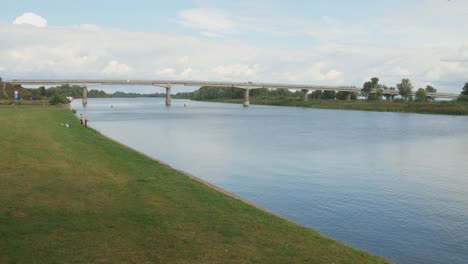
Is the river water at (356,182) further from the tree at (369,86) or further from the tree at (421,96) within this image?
the tree at (369,86)

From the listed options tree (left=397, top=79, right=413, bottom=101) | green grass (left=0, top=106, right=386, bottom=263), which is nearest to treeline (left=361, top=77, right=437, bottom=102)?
tree (left=397, top=79, right=413, bottom=101)

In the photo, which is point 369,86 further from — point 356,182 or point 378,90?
point 356,182

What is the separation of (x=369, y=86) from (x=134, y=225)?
180 meters

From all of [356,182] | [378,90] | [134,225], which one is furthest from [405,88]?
[134,225]

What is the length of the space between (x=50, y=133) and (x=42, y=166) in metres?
16.5

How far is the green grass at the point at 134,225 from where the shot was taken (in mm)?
9750

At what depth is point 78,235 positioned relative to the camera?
10.7 meters

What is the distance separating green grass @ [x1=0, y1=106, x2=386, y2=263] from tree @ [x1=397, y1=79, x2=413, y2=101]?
170207mm

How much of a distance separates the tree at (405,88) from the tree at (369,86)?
9.77 meters

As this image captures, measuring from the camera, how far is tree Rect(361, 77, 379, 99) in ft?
586

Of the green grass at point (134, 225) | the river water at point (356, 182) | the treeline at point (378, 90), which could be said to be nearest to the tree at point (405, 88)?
the treeline at point (378, 90)

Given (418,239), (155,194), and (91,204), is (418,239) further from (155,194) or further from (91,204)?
(91,204)

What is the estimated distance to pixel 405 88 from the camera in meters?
173

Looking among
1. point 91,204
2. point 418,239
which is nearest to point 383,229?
point 418,239
